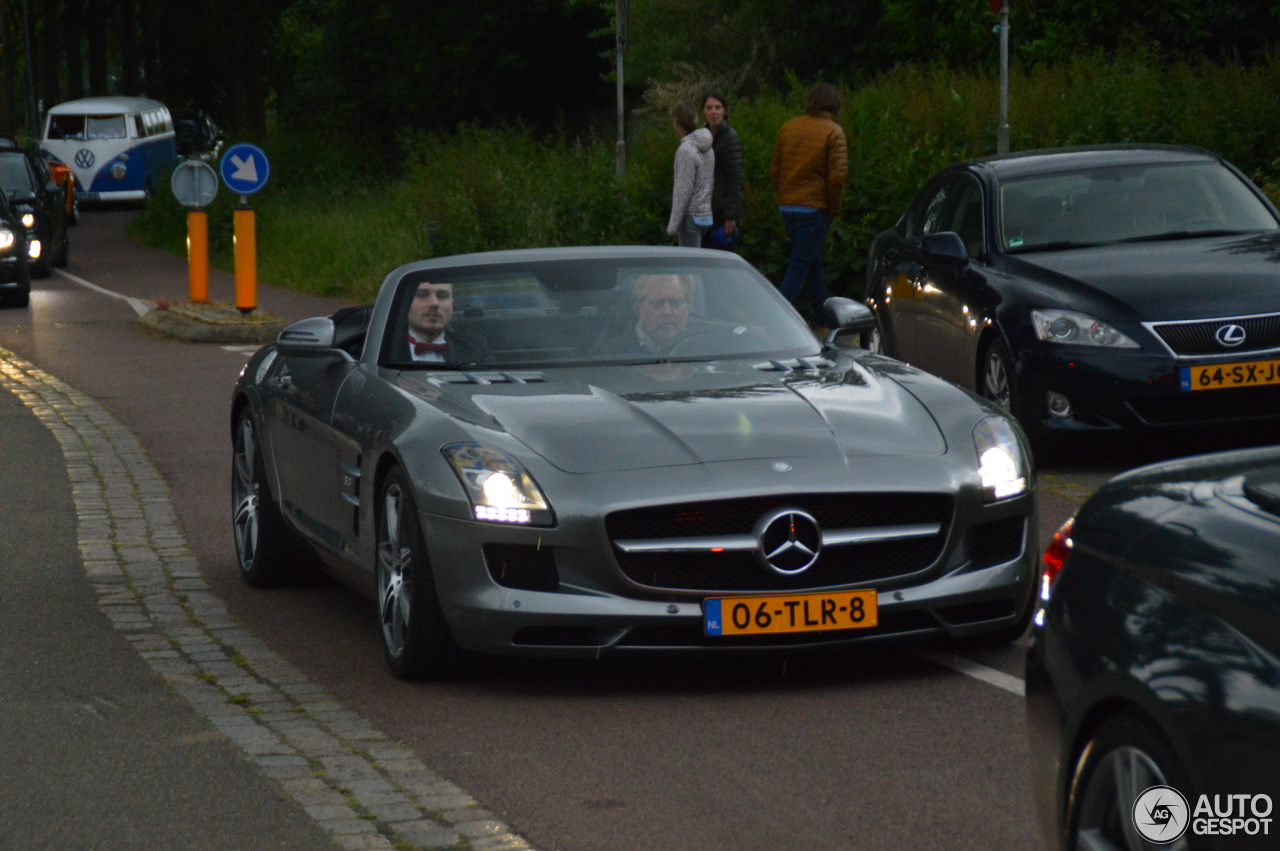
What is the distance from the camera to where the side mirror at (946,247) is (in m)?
11.0

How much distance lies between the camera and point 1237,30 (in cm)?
2625

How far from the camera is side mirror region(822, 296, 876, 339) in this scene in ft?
24.4

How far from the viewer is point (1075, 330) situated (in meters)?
9.97

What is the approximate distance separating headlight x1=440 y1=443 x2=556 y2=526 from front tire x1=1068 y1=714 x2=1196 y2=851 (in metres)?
2.60

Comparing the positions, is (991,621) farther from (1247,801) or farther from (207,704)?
(1247,801)

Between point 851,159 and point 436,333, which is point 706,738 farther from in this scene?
point 851,159

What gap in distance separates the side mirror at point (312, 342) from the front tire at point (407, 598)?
1.03 metres

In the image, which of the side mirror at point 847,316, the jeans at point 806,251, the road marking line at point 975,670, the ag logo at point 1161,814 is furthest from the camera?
the jeans at point 806,251

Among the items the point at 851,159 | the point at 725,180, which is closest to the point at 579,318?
the point at 725,180

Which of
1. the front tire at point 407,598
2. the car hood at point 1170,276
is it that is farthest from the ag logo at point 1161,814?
the car hood at point 1170,276

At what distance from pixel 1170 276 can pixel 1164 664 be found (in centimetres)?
719

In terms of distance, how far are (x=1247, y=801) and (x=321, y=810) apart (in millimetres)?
2553

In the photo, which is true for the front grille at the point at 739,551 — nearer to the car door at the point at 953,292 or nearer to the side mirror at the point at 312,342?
the side mirror at the point at 312,342

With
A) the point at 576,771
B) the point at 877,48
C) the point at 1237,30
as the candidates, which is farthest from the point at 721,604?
the point at 877,48
